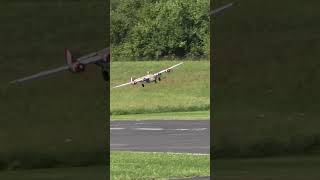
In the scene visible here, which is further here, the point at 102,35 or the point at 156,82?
the point at 156,82

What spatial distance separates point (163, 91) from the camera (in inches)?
1116

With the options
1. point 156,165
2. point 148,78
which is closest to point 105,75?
point 156,165

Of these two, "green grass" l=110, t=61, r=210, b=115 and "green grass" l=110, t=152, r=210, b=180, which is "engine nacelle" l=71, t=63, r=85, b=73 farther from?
"green grass" l=110, t=61, r=210, b=115

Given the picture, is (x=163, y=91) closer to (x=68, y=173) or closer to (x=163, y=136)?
(x=163, y=136)

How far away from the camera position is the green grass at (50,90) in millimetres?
6199

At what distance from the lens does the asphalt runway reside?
1302cm

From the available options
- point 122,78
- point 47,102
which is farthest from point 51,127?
point 122,78

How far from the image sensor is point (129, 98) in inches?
1077

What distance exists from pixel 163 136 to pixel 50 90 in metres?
9.56
